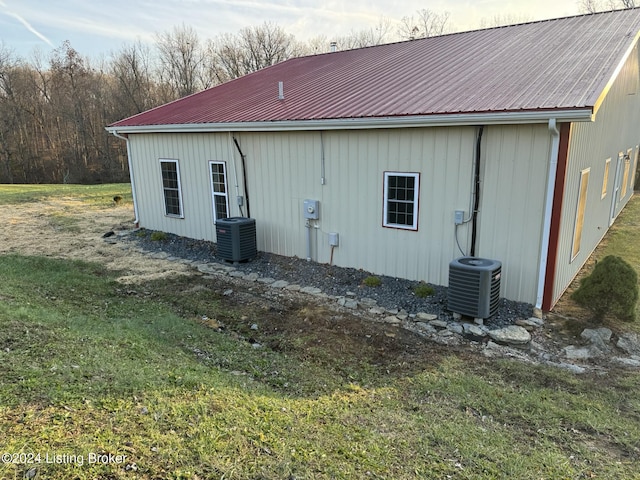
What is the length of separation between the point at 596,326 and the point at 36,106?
3870 centimetres

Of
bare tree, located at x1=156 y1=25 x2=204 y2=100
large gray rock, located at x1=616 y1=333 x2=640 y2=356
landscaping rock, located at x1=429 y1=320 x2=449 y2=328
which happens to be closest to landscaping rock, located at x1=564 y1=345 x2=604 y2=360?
large gray rock, located at x1=616 y1=333 x2=640 y2=356

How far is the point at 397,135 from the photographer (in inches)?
286

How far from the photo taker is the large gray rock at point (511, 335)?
5.68 m

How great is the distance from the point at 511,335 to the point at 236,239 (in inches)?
221

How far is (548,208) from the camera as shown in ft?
20.0

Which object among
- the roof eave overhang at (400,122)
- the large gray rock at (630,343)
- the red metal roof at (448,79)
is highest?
the red metal roof at (448,79)

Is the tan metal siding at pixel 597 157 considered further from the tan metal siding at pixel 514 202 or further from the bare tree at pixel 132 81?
the bare tree at pixel 132 81

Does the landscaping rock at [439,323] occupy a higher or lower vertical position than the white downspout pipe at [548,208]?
lower

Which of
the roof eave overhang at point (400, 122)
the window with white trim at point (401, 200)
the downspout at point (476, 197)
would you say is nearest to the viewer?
the roof eave overhang at point (400, 122)

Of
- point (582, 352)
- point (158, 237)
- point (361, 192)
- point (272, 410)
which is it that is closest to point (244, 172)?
point (361, 192)

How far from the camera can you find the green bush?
596 cm

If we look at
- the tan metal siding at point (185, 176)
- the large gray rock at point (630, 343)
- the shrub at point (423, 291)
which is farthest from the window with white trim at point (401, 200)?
the tan metal siding at point (185, 176)

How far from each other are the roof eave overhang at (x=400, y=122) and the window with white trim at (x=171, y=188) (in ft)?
3.46

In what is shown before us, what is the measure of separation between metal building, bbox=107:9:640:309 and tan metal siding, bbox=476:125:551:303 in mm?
19
